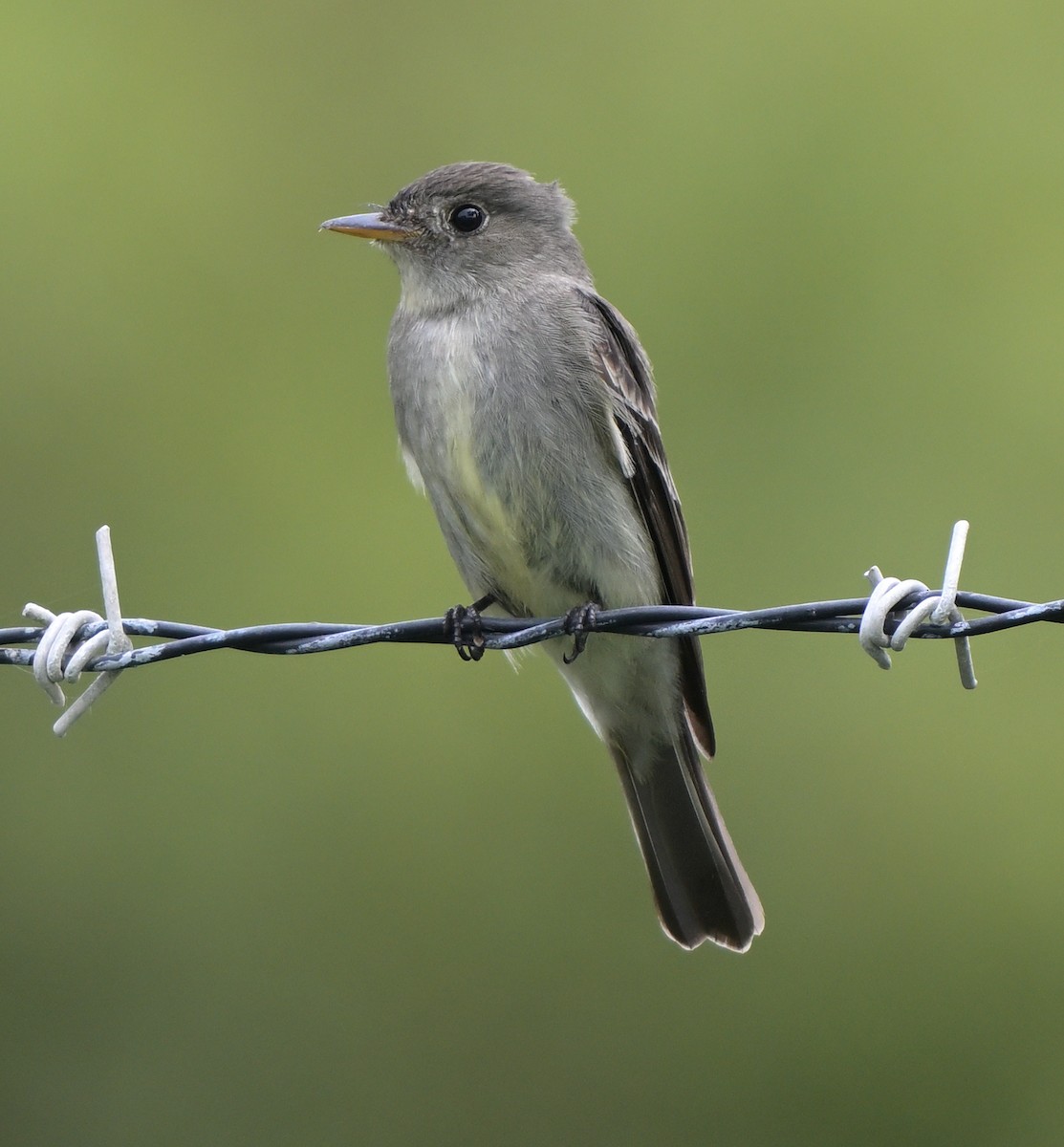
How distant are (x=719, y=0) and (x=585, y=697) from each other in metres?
3.85

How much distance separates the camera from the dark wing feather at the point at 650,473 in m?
4.64

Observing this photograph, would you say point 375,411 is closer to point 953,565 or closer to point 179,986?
point 179,986

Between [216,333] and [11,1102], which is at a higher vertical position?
[216,333]

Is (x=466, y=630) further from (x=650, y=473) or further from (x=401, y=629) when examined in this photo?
(x=650, y=473)

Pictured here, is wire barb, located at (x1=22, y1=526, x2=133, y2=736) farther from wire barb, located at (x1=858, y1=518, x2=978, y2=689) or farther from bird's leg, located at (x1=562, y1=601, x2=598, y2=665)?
wire barb, located at (x1=858, y1=518, x2=978, y2=689)

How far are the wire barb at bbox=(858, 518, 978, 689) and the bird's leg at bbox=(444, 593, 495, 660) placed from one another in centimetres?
98

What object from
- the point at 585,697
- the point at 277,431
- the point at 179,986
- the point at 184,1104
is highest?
the point at 277,431

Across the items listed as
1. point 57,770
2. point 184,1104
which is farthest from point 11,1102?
point 57,770

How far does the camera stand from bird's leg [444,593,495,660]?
3.83 meters

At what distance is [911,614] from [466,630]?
54.9 inches

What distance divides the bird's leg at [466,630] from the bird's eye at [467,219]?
50.9 inches

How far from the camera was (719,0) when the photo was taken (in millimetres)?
7547

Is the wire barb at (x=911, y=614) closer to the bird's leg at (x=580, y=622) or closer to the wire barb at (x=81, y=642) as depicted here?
the bird's leg at (x=580, y=622)

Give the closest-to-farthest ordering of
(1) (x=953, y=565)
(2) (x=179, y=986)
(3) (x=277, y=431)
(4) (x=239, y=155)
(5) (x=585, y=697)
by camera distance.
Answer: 1. (1) (x=953, y=565)
2. (5) (x=585, y=697)
3. (2) (x=179, y=986)
4. (3) (x=277, y=431)
5. (4) (x=239, y=155)
